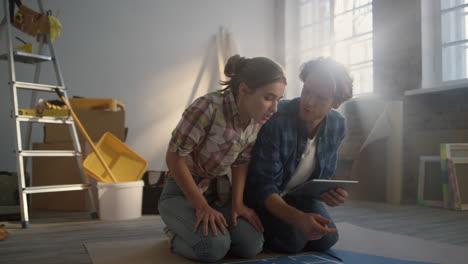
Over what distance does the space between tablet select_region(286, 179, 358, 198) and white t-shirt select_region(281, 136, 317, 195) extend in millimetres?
92

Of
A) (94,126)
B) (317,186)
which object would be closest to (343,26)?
(94,126)

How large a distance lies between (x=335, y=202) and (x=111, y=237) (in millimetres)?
1019

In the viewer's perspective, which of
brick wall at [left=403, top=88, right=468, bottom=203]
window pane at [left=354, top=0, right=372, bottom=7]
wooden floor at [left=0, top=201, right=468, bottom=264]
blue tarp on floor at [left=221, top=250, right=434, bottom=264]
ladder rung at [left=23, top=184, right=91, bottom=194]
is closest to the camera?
blue tarp on floor at [left=221, top=250, right=434, bottom=264]

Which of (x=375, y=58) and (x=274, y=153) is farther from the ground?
(x=375, y=58)

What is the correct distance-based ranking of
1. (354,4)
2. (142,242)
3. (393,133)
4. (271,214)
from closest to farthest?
(271,214), (142,242), (393,133), (354,4)

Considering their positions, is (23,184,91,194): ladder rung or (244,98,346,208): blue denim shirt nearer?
(244,98,346,208): blue denim shirt

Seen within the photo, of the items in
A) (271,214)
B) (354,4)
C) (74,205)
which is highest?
(354,4)

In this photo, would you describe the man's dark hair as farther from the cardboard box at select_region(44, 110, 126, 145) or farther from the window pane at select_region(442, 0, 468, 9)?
the window pane at select_region(442, 0, 468, 9)

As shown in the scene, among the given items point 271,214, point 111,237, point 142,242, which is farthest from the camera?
point 111,237

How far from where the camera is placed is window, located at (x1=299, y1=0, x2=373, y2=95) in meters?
3.88

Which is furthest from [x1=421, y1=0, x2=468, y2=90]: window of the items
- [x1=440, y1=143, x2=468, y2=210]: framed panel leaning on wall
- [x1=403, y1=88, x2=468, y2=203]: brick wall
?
[x1=440, y1=143, x2=468, y2=210]: framed panel leaning on wall

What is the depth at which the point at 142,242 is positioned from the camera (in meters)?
1.69

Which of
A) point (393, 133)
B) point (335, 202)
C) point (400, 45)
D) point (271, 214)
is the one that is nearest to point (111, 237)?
point (271, 214)

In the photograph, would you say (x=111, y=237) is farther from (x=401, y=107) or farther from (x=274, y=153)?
(x=401, y=107)
